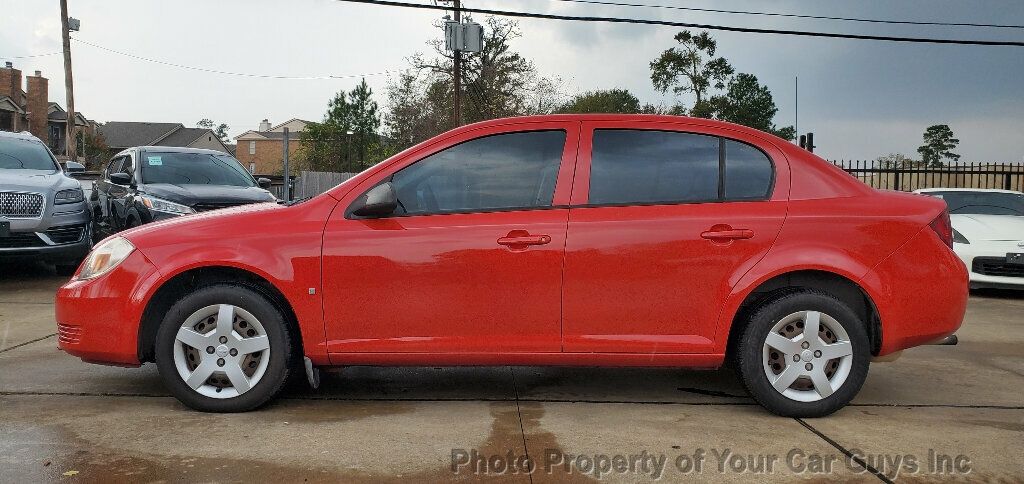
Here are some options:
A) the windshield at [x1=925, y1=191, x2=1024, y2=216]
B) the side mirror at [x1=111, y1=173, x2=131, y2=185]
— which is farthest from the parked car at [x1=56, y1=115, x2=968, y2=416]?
the windshield at [x1=925, y1=191, x2=1024, y2=216]

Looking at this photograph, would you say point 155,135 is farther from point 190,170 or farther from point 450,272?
point 450,272

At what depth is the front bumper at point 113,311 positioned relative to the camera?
4609 mm

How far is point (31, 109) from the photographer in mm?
60781

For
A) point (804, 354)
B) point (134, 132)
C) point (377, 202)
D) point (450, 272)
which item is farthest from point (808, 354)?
point (134, 132)

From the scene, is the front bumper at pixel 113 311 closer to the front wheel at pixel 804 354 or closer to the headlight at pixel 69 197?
the front wheel at pixel 804 354

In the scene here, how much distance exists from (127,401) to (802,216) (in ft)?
12.4

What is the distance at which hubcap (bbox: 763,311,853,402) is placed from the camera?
177 inches

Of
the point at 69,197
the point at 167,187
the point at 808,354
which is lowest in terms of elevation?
the point at 808,354

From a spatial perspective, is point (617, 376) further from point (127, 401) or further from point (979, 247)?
point (979, 247)

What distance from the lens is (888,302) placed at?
178 inches

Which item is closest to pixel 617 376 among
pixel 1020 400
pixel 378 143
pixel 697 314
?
pixel 697 314

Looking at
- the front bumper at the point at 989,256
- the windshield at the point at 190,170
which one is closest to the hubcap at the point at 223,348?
the windshield at the point at 190,170

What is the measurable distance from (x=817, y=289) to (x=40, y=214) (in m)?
8.80

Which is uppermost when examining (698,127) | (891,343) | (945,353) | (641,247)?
(698,127)
